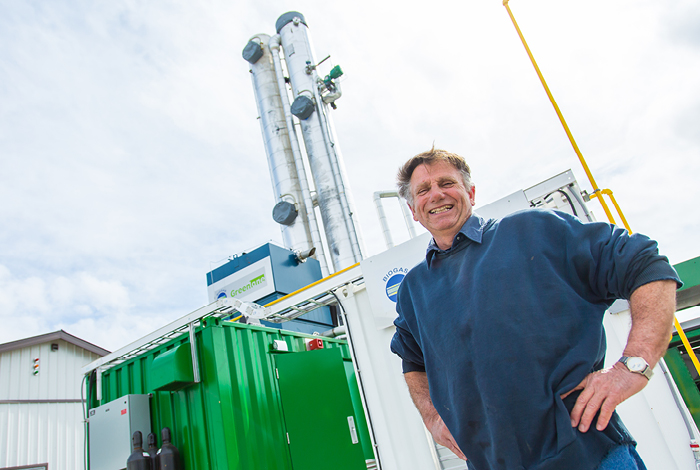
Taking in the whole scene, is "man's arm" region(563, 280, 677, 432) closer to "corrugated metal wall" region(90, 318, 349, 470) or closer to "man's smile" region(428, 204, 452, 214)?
"man's smile" region(428, 204, 452, 214)

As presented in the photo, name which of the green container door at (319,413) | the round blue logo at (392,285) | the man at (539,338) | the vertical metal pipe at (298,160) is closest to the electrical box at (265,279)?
the vertical metal pipe at (298,160)

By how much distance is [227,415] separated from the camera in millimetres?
4488

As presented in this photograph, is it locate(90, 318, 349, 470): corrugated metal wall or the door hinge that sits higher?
locate(90, 318, 349, 470): corrugated metal wall

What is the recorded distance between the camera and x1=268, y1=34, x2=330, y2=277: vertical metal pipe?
36.0ft

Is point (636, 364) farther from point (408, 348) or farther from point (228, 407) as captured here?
point (228, 407)

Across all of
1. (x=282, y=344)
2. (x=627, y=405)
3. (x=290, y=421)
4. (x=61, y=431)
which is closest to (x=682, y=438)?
(x=627, y=405)

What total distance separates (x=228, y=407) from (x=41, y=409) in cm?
799

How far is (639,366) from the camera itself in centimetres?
112

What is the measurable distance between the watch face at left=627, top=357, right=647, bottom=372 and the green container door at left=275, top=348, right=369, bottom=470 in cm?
450

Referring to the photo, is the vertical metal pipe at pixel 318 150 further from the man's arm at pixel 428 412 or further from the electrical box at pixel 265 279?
the man's arm at pixel 428 412

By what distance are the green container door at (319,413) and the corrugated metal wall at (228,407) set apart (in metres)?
0.14

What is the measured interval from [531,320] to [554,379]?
17cm

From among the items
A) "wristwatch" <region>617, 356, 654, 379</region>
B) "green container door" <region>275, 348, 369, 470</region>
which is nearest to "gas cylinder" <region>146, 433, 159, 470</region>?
"green container door" <region>275, 348, 369, 470</region>

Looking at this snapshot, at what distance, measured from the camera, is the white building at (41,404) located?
29.8 ft
